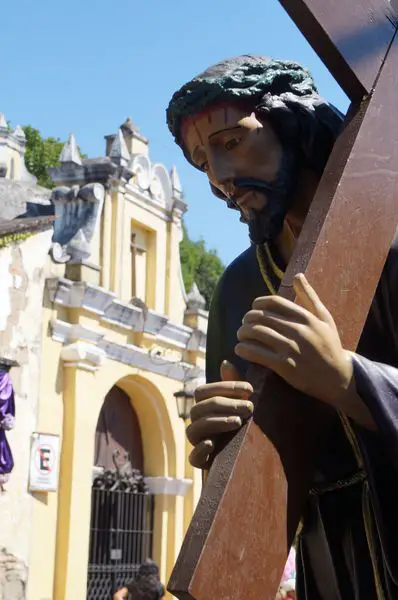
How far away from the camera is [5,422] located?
1246 centimetres

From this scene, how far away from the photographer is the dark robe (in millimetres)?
1647

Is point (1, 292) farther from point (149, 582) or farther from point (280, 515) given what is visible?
point (280, 515)

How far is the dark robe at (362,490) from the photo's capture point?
1.65 m

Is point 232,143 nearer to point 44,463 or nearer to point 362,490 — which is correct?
point 362,490

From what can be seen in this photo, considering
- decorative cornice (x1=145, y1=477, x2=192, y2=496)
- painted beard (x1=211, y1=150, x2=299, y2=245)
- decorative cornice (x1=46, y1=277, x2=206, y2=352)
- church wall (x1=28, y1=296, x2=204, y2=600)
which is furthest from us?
decorative cornice (x1=145, y1=477, x2=192, y2=496)

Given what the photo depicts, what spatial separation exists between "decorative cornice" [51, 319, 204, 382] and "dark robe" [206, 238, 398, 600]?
40.3 feet

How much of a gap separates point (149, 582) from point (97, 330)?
7.50 meters

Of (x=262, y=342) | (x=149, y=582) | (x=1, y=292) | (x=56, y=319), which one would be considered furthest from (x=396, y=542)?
(x=56, y=319)

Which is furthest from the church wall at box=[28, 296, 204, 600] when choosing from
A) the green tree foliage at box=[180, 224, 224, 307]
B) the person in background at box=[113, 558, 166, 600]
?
the green tree foliage at box=[180, 224, 224, 307]

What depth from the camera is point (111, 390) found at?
1619cm

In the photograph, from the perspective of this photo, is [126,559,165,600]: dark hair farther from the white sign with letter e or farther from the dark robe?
the dark robe

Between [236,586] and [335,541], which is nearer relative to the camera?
[236,586]

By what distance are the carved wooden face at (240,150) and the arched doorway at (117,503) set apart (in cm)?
1328

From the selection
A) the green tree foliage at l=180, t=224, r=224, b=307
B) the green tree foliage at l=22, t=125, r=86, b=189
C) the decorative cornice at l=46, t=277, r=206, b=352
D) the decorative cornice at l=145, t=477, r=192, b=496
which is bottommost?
the decorative cornice at l=145, t=477, r=192, b=496
